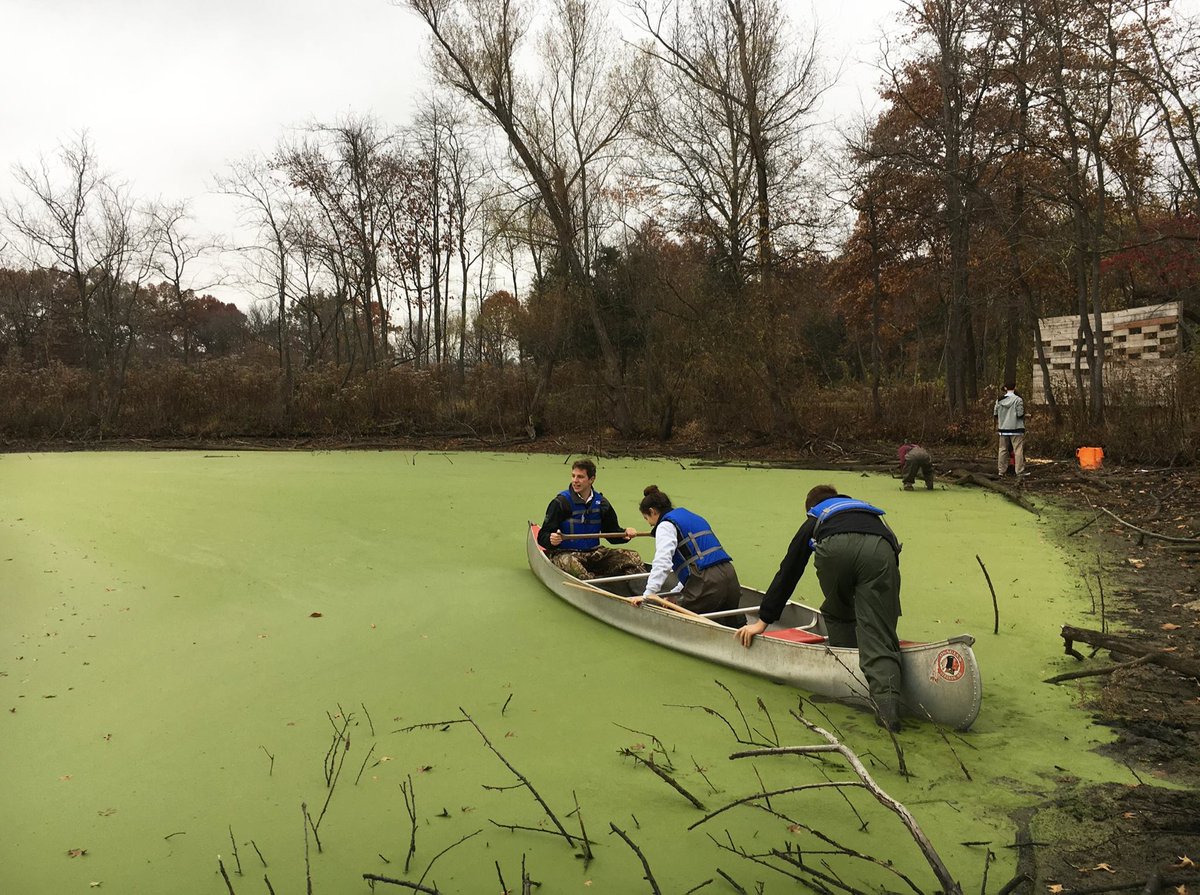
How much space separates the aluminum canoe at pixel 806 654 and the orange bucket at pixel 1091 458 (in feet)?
26.3

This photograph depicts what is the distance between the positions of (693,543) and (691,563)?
0.13m

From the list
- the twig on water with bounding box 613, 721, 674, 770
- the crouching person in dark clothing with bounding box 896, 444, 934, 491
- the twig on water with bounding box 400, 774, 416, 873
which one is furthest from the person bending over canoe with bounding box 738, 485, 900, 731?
the crouching person in dark clothing with bounding box 896, 444, 934, 491

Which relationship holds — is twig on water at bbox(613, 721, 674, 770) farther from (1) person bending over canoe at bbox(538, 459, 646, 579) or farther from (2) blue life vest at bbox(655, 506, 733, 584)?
(1) person bending over canoe at bbox(538, 459, 646, 579)

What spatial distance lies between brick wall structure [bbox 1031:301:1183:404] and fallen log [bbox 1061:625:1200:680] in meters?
9.07

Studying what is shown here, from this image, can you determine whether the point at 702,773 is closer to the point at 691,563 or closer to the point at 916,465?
the point at 691,563

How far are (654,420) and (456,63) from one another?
28.0 feet

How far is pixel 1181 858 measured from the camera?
8.25 ft

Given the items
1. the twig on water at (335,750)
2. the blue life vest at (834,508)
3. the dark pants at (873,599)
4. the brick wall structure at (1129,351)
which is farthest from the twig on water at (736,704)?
the brick wall structure at (1129,351)

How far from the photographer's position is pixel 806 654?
4.03m

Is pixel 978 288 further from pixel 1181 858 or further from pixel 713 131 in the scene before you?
pixel 1181 858

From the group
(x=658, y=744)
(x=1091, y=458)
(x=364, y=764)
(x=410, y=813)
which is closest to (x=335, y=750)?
(x=364, y=764)

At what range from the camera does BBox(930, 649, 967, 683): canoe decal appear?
138 inches

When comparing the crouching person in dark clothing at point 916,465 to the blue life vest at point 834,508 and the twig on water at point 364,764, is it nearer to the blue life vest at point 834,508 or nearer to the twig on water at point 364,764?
the blue life vest at point 834,508

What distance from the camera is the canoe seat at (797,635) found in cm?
432
